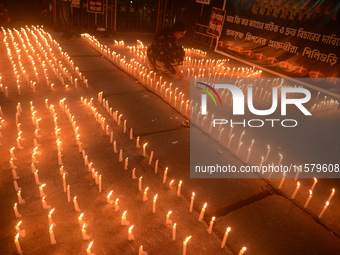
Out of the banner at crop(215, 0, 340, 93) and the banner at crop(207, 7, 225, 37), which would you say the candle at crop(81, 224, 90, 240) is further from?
the banner at crop(207, 7, 225, 37)

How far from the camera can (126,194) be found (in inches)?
116

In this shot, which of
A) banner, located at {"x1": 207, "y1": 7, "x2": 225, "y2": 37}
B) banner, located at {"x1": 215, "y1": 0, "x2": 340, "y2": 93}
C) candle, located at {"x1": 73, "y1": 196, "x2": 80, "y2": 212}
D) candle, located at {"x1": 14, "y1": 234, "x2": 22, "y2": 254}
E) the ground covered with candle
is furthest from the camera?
banner, located at {"x1": 207, "y1": 7, "x2": 225, "y2": 37}

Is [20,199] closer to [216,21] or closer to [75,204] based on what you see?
[75,204]

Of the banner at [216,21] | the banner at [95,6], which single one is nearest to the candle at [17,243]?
the banner at [216,21]

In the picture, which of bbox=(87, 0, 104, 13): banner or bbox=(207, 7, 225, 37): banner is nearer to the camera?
bbox=(207, 7, 225, 37): banner

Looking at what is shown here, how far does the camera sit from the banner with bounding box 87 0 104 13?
11.5 metres

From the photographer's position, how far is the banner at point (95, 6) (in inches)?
453

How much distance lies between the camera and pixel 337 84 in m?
7.14

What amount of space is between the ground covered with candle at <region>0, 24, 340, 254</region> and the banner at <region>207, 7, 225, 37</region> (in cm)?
725

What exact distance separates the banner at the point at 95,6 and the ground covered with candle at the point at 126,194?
26.2 ft

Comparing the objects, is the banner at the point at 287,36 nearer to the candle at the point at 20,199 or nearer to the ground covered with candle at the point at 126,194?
the ground covered with candle at the point at 126,194

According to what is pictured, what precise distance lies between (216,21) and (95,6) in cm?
546

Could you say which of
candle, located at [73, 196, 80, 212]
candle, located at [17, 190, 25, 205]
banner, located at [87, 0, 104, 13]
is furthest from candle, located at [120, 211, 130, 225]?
banner, located at [87, 0, 104, 13]

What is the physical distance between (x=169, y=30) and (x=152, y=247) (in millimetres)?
5532
